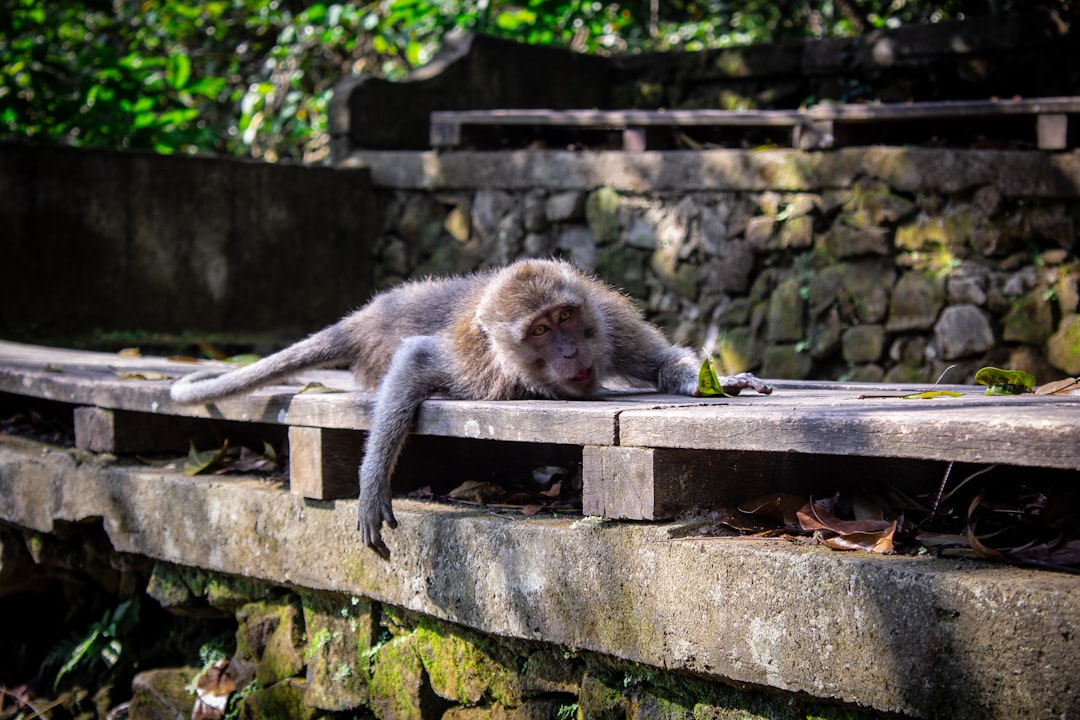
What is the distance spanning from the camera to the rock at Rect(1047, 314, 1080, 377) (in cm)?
623

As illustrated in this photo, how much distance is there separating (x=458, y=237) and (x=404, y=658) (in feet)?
16.3

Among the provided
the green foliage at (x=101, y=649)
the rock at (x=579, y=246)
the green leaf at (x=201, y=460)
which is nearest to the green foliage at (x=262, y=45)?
the rock at (x=579, y=246)

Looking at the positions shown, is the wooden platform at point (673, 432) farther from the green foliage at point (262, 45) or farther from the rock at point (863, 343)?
the green foliage at point (262, 45)

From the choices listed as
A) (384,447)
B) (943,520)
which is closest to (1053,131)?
(943,520)

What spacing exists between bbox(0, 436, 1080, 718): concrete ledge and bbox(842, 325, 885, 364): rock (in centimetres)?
365

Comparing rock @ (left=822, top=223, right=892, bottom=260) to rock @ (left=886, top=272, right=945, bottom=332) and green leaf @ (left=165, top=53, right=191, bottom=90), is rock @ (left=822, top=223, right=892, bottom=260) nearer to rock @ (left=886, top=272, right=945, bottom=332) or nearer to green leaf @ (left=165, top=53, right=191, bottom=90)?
rock @ (left=886, top=272, right=945, bottom=332)

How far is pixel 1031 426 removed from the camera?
2605mm

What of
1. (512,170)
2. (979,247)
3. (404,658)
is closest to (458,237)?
(512,170)

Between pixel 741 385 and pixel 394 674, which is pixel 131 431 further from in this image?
pixel 741 385

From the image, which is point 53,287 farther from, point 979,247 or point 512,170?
point 979,247

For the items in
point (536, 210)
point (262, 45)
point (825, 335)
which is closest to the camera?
point (825, 335)

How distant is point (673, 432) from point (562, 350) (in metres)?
0.80

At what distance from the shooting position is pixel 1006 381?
12.3 ft

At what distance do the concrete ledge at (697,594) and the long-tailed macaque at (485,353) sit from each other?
31 cm
